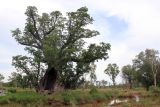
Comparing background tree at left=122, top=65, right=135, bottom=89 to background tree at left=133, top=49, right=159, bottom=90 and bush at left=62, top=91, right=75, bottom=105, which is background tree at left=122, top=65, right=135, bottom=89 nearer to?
background tree at left=133, top=49, right=159, bottom=90

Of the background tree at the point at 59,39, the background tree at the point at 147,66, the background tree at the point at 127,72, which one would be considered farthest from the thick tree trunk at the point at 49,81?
the background tree at the point at 127,72

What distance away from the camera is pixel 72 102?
38.2m

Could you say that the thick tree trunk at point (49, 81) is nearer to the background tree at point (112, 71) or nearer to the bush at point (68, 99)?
the bush at point (68, 99)

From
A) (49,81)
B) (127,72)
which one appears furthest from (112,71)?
(49,81)

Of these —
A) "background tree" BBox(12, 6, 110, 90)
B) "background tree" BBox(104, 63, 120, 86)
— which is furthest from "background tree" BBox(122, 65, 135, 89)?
"background tree" BBox(12, 6, 110, 90)

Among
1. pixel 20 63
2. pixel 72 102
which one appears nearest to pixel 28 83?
pixel 20 63

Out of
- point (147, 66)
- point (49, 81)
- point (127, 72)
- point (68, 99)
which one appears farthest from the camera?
point (127, 72)

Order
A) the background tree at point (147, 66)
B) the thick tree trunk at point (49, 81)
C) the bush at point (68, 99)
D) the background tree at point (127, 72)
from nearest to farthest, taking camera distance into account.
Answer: the bush at point (68, 99) < the thick tree trunk at point (49, 81) < the background tree at point (147, 66) < the background tree at point (127, 72)

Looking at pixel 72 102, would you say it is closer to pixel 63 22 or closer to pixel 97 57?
pixel 97 57

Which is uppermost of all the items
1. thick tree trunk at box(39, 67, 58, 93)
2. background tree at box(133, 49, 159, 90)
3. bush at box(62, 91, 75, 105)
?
background tree at box(133, 49, 159, 90)

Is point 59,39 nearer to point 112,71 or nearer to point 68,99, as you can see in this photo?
point 68,99

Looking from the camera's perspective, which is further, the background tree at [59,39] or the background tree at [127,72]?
the background tree at [127,72]

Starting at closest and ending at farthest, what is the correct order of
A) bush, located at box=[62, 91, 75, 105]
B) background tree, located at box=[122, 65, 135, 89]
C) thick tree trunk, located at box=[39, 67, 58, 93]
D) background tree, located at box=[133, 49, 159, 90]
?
bush, located at box=[62, 91, 75, 105], thick tree trunk, located at box=[39, 67, 58, 93], background tree, located at box=[133, 49, 159, 90], background tree, located at box=[122, 65, 135, 89]

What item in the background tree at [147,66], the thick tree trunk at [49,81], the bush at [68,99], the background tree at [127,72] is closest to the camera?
the bush at [68,99]
